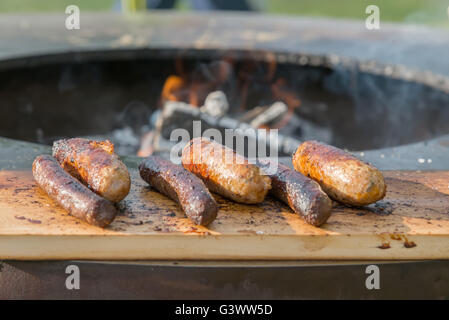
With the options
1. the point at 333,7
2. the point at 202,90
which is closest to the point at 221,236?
the point at 202,90

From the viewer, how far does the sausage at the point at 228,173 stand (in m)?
1.81

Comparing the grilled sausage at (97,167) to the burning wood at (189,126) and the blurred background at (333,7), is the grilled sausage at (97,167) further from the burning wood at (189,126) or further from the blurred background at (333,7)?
the blurred background at (333,7)

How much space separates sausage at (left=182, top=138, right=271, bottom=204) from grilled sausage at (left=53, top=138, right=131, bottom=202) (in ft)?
0.93

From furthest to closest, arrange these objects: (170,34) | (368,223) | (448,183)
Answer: (170,34)
(448,183)
(368,223)

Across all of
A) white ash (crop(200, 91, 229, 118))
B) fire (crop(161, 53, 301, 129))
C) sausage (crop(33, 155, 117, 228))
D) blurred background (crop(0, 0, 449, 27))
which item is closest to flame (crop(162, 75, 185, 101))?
fire (crop(161, 53, 301, 129))

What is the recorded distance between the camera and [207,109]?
3928 mm

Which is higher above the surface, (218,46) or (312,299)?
(218,46)

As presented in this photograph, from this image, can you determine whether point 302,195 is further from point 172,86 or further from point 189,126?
point 172,86

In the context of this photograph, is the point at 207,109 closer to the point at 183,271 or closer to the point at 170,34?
the point at 170,34

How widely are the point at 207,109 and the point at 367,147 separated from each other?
1.33 metres

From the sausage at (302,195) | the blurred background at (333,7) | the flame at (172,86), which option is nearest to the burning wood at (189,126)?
the flame at (172,86)

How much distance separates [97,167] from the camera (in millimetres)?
1785
